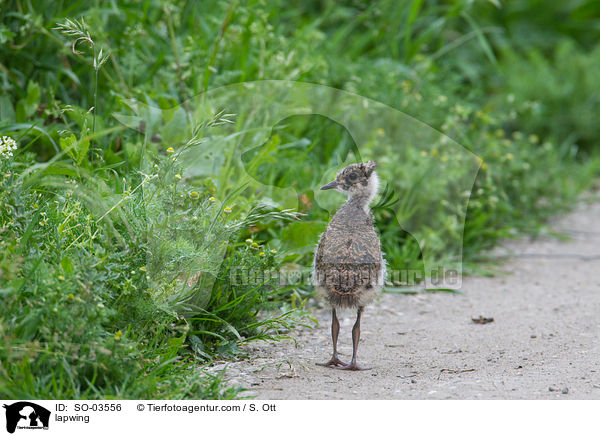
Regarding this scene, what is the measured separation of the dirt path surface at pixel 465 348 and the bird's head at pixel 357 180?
0.81 metres

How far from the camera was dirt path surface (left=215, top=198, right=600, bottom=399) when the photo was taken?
287 centimetres

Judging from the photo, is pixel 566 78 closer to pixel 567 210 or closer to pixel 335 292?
pixel 567 210

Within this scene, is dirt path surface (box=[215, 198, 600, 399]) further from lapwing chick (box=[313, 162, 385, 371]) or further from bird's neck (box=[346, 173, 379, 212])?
bird's neck (box=[346, 173, 379, 212])

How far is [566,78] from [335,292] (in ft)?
20.2

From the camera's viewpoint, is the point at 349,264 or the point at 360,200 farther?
the point at 360,200

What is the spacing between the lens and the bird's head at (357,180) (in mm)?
3225

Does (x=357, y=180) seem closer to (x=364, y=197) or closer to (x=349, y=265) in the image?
(x=364, y=197)

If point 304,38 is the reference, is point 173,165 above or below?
below

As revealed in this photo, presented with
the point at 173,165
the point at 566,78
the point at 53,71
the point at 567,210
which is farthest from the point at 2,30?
the point at 566,78

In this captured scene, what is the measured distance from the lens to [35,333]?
2568 millimetres

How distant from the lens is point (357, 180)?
3.23m
